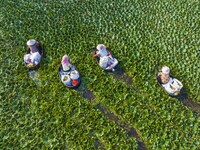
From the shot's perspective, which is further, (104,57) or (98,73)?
(98,73)

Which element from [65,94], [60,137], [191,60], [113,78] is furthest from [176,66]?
[60,137]

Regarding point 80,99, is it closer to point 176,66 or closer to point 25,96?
point 25,96

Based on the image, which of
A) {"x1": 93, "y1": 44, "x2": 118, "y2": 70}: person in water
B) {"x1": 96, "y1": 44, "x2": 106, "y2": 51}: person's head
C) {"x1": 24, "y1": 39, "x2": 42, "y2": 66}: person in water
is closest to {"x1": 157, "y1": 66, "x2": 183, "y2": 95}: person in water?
{"x1": 93, "y1": 44, "x2": 118, "y2": 70}: person in water

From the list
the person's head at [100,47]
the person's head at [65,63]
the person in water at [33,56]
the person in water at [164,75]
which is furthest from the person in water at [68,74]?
the person in water at [164,75]

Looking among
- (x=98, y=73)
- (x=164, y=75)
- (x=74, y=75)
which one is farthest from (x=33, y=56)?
(x=164, y=75)

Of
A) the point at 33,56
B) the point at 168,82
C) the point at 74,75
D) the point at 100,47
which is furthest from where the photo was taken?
the point at 100,47

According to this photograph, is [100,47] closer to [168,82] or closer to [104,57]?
[104,57]

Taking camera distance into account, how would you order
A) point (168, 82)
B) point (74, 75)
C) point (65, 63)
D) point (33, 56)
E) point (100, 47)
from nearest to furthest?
point (74, 75), point (65, 63), point (168, 82), point (33, 56), point (100, 47)

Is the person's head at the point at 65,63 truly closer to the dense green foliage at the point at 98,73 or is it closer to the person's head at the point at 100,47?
the dense green foliage at the point at 98,73
